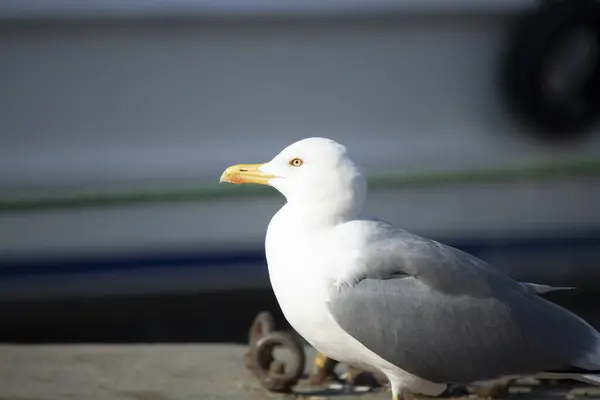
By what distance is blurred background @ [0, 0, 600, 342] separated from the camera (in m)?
7.65

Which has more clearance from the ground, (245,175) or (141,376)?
(245,175)

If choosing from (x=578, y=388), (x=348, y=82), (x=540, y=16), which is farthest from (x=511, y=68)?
(x=578, y=388)

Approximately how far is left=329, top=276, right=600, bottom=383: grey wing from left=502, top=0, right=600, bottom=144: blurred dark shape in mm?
4140

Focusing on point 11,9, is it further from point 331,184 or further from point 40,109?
point 331,184

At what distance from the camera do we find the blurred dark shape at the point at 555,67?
26.7ft

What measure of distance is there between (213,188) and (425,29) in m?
1.74

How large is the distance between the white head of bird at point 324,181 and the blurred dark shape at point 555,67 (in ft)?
13.8

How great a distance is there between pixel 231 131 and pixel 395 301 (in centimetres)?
401

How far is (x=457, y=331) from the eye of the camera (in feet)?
13.3

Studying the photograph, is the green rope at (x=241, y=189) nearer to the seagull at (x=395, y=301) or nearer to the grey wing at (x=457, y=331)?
the seagull at (x=395, y=301)

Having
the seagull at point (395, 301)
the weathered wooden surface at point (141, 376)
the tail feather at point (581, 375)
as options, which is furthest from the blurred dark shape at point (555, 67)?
the tail feather at point (581, 375)

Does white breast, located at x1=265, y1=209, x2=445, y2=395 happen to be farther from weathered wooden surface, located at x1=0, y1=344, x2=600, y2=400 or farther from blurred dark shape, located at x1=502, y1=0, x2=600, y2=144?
blurred dark shape, located at x1=502, y1=0, x2=600, y2=144

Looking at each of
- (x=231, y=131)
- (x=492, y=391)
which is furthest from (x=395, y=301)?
(x=231, y=131)

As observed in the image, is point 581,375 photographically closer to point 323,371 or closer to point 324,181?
point 324,181
